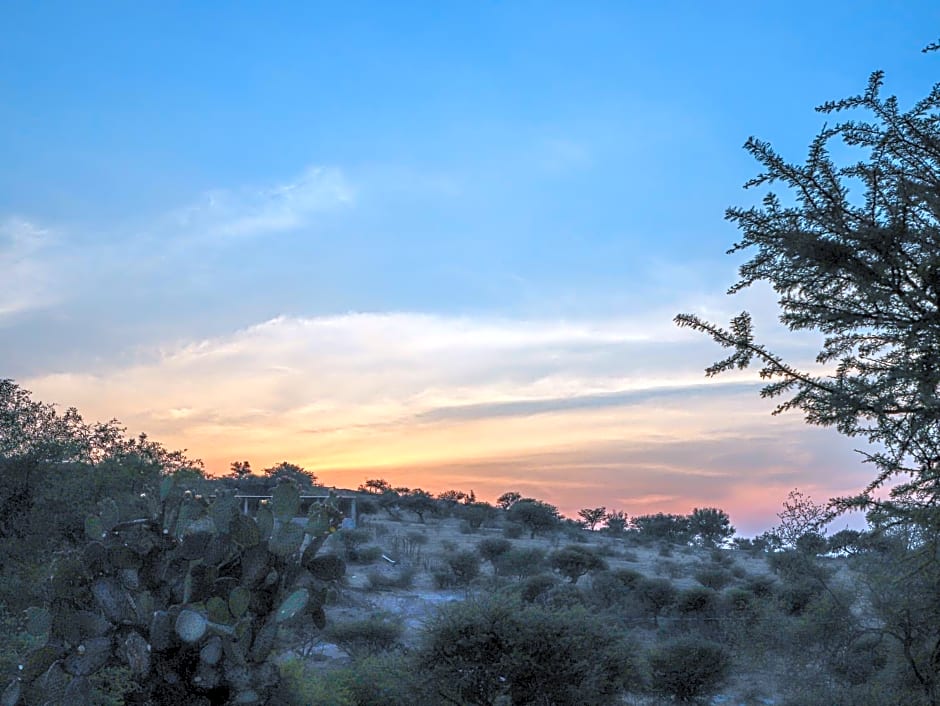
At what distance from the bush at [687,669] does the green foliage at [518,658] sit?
24.5 feet

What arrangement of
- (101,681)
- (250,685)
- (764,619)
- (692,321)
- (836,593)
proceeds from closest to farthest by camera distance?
(692,321) → (250,685) → (101,681) → (836,593) → (764,619)

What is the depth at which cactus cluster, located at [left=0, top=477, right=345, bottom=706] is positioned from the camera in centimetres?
821

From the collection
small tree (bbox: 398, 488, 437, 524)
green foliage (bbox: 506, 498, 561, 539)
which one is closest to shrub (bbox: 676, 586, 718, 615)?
green foliage (bbox: 506, 498, 561, 539)

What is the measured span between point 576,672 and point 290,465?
39.5m

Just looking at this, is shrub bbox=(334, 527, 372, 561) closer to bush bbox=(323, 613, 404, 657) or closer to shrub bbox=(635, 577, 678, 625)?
shrub bbox=(635, 577, 678, 625)

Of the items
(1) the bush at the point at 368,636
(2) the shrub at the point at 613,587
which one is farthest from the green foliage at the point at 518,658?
(2) the shrub at the point at 613,587

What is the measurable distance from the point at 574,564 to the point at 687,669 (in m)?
14.6

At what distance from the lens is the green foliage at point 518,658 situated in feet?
48.6

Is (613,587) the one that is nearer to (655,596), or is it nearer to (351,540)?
(655,596)

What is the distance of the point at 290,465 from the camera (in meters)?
52.5

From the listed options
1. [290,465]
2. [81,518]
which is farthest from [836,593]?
[290,465]

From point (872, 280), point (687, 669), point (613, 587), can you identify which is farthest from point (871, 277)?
point (613, 587)

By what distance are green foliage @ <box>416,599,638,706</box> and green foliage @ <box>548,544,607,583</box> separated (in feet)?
71.2

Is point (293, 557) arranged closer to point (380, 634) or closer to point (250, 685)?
point (250, 685)
